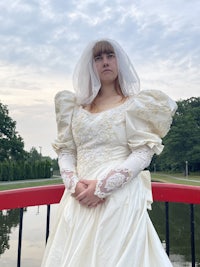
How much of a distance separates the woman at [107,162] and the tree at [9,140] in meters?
33.0

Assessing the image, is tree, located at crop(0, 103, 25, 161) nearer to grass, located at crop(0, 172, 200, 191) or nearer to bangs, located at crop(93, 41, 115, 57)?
grass, located at crop(0, 172, 200, 191)

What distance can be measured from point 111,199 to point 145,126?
387 mm

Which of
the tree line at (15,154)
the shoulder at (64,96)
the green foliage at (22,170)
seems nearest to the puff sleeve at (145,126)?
the shoulder at (64,96)

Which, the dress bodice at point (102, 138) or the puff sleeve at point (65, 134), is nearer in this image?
the dress bodice at point (102, 138)

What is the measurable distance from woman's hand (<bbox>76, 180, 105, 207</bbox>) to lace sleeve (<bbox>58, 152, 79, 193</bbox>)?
0.21ft

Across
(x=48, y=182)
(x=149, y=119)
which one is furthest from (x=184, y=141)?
(x=149, y=119)

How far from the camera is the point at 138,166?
1.67 metres

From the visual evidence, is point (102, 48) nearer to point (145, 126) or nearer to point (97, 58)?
point (97, 58)

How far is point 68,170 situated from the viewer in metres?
1.80

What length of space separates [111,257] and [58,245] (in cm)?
26

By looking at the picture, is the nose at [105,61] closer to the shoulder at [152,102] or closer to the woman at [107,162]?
the woman at [107,162]

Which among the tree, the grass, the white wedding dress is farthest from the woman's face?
the tree

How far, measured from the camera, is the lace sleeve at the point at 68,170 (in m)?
1.71

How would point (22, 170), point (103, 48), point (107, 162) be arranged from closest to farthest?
point (107, 162) < point (103, 48) < point (22, 170)
